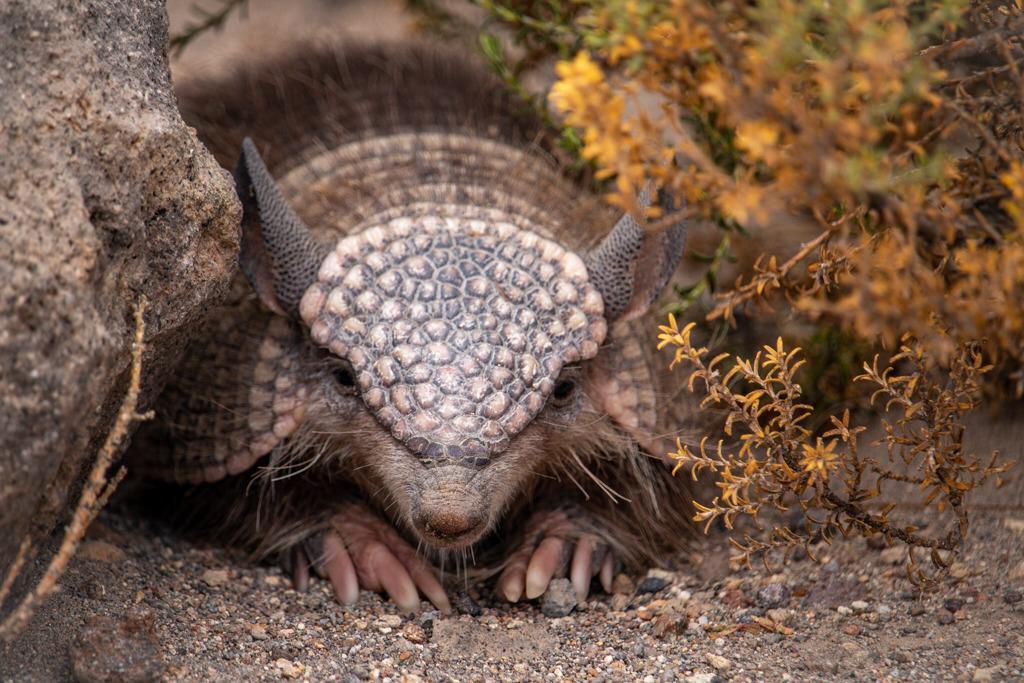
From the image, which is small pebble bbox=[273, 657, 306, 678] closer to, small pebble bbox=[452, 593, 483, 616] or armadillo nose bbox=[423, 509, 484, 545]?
armadillo nose bbox=[423, 509, 484, 545]

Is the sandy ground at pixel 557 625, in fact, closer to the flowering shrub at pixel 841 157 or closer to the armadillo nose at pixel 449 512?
the flowering shrub at pixel 841 157

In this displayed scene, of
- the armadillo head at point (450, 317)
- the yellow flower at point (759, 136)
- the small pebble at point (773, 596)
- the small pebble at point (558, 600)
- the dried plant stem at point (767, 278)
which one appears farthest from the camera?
the small pebble at point (558, 600)

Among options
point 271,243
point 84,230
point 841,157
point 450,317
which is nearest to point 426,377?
point 450,317

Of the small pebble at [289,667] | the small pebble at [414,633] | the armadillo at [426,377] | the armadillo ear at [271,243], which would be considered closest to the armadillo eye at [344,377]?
the armadillo at [426,377]

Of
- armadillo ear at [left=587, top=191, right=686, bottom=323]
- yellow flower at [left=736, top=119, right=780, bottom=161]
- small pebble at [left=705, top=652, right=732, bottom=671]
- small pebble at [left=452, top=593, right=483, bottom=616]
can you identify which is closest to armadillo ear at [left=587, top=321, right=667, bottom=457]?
armadillo ear at [left=587, top=191, right=686, bottom=323]

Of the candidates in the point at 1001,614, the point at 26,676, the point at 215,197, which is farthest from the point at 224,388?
the point at 1001,614

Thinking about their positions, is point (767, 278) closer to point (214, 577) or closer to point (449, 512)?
point (449, 512)

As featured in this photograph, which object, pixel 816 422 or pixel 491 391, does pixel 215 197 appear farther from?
pixel 816 422

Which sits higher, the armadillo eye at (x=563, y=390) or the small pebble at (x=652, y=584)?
the armadillo eye at (x=563, y=390)
